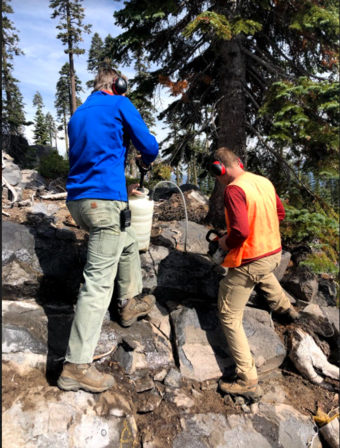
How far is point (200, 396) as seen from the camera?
375 centimetres

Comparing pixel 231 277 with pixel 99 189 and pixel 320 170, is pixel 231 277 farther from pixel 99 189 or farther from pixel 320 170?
pixel 320 170

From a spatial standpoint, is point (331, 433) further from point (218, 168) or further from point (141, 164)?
point (141, 164)

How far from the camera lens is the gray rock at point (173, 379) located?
377 centimetres

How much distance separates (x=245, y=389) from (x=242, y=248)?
5.33 ft

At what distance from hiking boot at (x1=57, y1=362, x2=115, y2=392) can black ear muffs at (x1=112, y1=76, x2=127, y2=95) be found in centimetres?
286

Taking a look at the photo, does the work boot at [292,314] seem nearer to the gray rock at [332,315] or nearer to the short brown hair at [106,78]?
the gray rock at [332,315]

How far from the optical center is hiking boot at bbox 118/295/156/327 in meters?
4.05

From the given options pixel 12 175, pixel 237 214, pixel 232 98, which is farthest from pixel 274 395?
pixel 12 175

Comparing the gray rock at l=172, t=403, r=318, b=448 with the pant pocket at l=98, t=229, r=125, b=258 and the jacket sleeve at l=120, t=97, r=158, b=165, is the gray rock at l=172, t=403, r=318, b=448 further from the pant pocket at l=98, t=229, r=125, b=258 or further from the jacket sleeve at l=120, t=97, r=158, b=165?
the jacket sleeve at l=120, t=97, r=158, b=165

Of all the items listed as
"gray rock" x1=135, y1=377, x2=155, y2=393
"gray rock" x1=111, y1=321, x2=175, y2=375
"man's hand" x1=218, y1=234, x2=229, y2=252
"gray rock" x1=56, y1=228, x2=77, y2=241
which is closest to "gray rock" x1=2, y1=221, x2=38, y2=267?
"gray rock" x1=56, y1=228, x2=77, y2=241

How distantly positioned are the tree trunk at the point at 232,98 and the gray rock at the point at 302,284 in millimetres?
2569

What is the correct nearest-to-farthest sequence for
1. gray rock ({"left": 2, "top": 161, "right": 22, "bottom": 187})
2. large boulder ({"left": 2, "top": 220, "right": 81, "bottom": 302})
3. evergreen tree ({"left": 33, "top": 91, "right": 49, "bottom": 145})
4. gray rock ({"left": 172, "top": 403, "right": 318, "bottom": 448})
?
gray rock ({"left": 172, "top": 403, "right": 318, "bottom": 448}) < large boulder ({"left": 2, "top": 220, "right": 81, "bottom": 302}) < gray rock ({"left": 2, "top": 161, "right": 22, "bottom": 187}) < evergreen tree ({"left": 33, "top": 91, "right": 49, "bottom": 145})

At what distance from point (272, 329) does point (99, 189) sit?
314 centimetres

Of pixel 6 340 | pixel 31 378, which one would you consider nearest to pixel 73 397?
pixel 31 378
